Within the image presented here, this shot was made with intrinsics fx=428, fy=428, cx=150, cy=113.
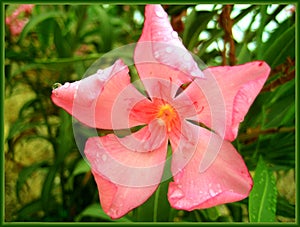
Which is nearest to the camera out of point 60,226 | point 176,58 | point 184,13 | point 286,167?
point 176,58

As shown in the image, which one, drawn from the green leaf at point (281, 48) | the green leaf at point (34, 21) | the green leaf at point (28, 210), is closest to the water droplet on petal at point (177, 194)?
the green leaf at point (281, 48)

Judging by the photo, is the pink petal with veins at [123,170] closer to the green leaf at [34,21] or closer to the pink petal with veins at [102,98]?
the pink petal with veins at [102,98]

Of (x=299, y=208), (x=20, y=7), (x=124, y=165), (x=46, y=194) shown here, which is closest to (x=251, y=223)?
(x=299, y=208)

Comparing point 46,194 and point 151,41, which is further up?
point 151,41

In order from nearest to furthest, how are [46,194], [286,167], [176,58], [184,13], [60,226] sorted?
[176,58] < [60,226] < [184,13] < [286,167] < [46,194]

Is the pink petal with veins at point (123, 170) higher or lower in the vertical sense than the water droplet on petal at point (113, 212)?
higher

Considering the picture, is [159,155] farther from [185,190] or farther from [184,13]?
[184,13]
